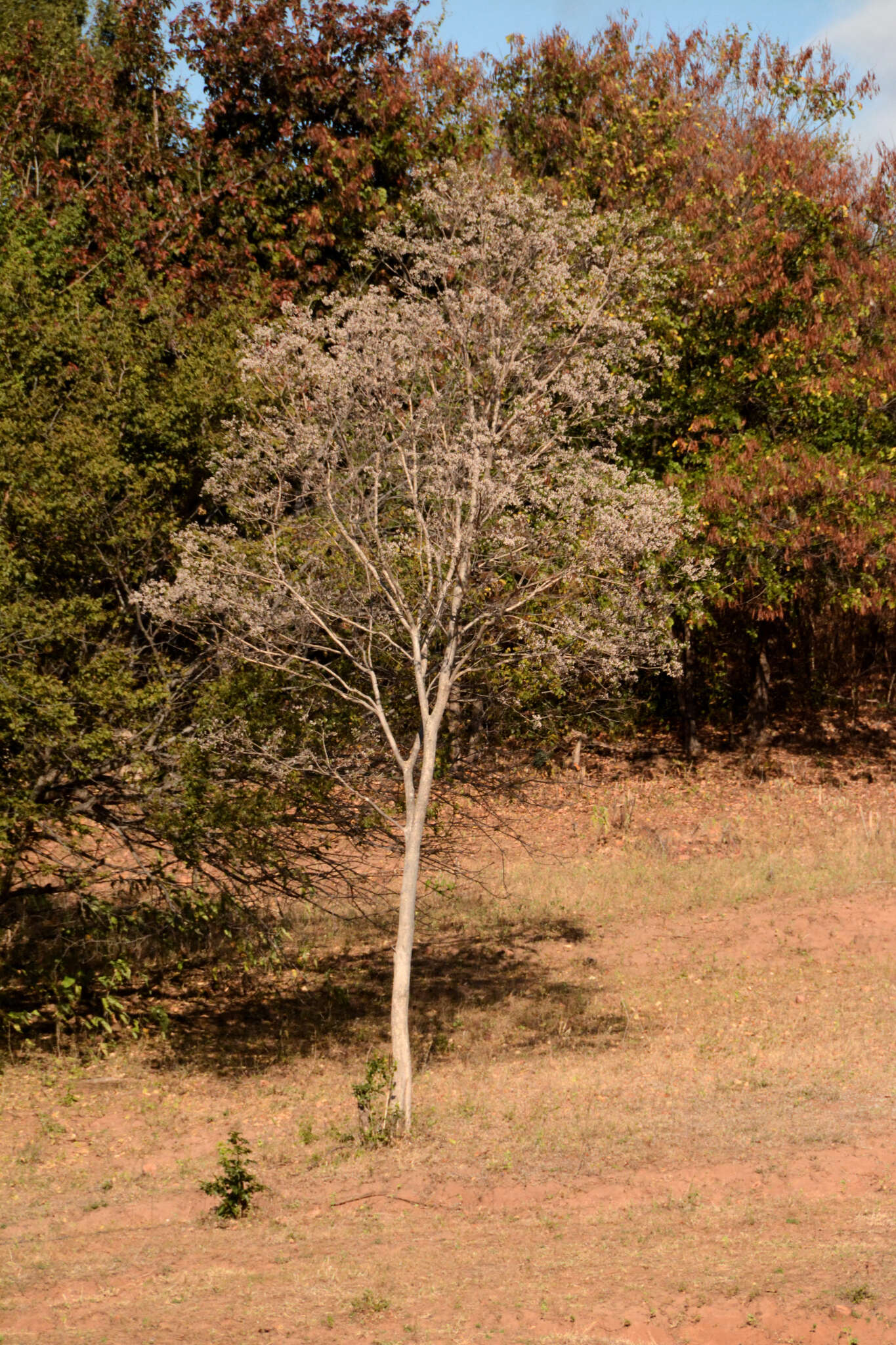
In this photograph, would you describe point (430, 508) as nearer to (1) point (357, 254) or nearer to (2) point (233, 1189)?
(2) point (233, 1189)

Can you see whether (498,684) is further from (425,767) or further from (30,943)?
(30,943)

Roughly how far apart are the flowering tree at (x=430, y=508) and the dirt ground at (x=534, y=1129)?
185cm

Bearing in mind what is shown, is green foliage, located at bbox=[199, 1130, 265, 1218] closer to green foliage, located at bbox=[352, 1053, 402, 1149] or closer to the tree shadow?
green foliage, located at bbox=[352, 1053, 402, 1149]

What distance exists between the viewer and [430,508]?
11875mm

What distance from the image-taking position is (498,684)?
41.2 feet

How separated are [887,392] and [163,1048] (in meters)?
14.7

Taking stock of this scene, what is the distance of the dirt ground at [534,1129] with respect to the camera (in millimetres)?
7336

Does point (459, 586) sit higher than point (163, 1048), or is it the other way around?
point (459, 586)

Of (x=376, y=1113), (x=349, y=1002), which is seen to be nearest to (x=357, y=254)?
(x=349, y=1002)

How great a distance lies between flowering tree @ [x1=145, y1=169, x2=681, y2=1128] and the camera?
11164 millimetres

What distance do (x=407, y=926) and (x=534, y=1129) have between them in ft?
6.69

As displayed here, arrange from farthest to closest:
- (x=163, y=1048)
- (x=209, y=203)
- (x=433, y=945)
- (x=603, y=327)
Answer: (x=209, y=203), (x=433, y=945), (x=163, y=1048), (x=603, y=327)

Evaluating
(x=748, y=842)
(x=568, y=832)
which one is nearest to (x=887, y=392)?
(x=748, y=842)

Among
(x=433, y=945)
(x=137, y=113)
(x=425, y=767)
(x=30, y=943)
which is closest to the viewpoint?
(x=425, y=767)
